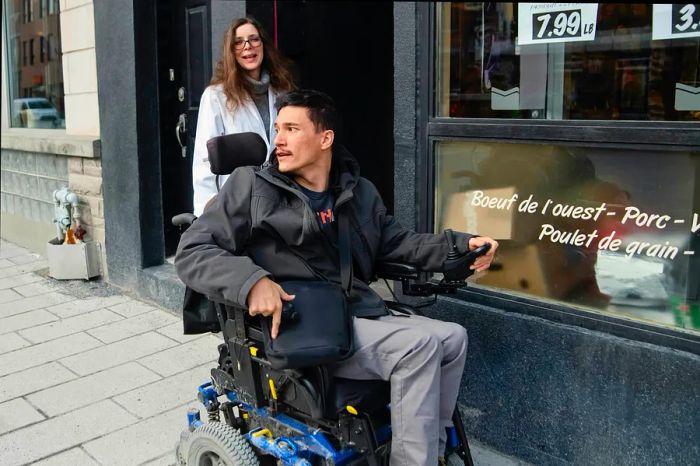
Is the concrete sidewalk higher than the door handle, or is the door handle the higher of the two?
the door handle

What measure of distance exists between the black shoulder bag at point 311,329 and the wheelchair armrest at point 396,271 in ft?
1.27

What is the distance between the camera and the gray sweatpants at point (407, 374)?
238 centimetres

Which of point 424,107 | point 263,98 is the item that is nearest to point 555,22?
point 424,107

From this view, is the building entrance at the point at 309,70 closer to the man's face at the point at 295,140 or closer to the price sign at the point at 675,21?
the man's face at the point at 295,140

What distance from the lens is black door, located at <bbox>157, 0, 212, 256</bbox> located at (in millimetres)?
5430

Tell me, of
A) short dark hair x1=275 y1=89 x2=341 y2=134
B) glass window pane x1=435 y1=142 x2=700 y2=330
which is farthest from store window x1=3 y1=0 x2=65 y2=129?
short dark hair x1=275 y1=89 x2=341 y2=134

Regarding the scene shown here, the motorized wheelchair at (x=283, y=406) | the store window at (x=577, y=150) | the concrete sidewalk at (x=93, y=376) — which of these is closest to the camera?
the motorized wheelchair at (x=283, y=406)

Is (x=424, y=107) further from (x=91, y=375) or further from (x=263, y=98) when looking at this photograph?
(x=91, y=375)

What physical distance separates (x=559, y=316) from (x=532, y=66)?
117cm

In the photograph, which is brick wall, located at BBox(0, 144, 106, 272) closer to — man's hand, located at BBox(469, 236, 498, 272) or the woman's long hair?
the woman's long hair

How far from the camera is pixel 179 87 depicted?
577 centimetres

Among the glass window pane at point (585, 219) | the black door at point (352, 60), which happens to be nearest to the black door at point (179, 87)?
the black door at point (352, 60)

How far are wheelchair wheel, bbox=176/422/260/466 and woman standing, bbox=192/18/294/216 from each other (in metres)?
1.15

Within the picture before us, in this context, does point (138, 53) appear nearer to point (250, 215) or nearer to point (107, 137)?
point (107, 137)
